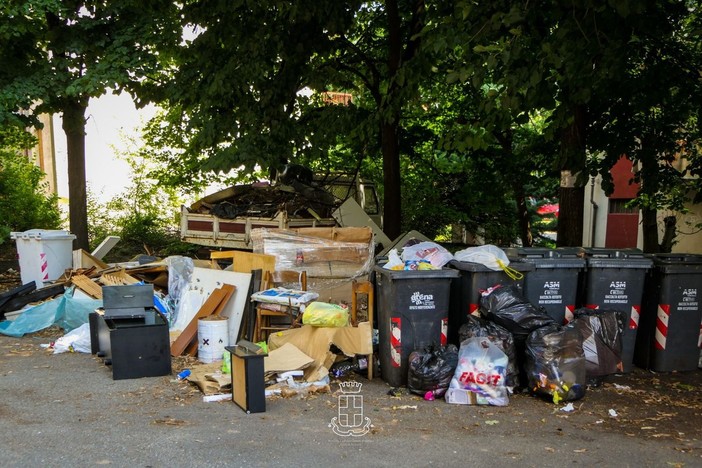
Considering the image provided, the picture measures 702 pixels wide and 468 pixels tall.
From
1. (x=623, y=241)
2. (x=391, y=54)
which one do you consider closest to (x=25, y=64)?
(x=391, y=54)

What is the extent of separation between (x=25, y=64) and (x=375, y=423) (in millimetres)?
9562

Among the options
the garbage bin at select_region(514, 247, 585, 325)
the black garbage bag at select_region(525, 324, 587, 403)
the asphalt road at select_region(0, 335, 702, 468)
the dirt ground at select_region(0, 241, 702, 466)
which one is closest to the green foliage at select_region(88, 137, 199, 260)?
the dirt ground at select_region(0, 241, 702, 466)

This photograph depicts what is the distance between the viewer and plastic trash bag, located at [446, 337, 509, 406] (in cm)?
518

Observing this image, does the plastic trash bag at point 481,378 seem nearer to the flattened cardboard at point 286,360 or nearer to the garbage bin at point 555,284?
the garbage bin at point 555,284

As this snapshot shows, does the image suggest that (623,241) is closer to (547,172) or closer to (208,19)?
(547,172)

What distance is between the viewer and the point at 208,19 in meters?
10.7

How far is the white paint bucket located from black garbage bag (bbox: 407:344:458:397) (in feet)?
7.06

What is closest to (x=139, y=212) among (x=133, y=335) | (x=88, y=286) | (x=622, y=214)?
(x=88, y=286)

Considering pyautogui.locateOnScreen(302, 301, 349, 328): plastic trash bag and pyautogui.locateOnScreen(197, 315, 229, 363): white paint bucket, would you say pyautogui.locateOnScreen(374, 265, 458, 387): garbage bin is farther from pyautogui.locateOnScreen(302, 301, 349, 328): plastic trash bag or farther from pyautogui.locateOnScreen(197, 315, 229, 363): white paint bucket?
pyautogui.locateOnScreen(197, 315, 229, 363): white paint bucket

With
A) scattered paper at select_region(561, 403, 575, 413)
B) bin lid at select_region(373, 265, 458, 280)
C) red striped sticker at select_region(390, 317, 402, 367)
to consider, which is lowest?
scattered paper at select_region(561, 403, 575, 413)

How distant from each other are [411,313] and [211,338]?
2213 millimetres

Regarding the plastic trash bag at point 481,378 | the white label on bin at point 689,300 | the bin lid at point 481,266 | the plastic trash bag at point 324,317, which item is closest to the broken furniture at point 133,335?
the plastic trash bag at point 324,317

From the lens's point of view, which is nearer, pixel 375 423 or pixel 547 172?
pixel 375 423

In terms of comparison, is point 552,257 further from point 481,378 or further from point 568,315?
point 481,378
